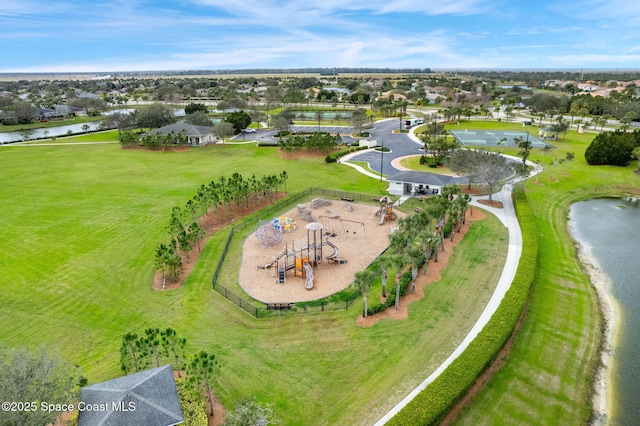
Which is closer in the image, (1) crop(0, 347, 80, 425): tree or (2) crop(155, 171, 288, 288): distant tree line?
(1) crop(0, 347, 80, 425): tree

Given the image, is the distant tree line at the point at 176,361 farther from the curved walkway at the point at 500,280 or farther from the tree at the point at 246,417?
the curved walkway at the point at 500,280

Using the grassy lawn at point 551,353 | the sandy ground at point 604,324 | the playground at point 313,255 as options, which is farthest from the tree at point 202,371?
the sandy ground at point 604,324

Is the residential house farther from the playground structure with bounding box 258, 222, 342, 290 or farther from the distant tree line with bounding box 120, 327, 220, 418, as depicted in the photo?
the distant tree line with bounding box 120, 327, 220, 418

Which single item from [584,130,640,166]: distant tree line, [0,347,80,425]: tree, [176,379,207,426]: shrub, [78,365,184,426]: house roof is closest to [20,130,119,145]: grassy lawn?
[0,347,80,425]: tree

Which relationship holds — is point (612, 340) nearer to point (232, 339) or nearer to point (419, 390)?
point (419, 390)

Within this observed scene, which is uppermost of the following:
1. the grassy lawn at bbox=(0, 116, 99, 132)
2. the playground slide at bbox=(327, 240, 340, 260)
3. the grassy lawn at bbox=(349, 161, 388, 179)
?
the grassy lawn at bbox=(0, 116, 99, 132)

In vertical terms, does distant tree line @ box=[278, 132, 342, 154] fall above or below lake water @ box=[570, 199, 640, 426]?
above

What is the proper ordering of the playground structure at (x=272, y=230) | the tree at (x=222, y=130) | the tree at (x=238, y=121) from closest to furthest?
the playground structure at (x=272, y=230)
the tree at (x=222, y=130)
the tree at (x=238, y=121)

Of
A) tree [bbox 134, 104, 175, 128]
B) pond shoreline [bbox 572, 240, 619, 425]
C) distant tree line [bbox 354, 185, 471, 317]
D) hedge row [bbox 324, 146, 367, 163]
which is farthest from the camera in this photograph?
tree [bbox 134, 104, 175, 128]

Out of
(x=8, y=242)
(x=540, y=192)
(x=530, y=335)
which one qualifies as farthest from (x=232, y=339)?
(x=540, y=192)
